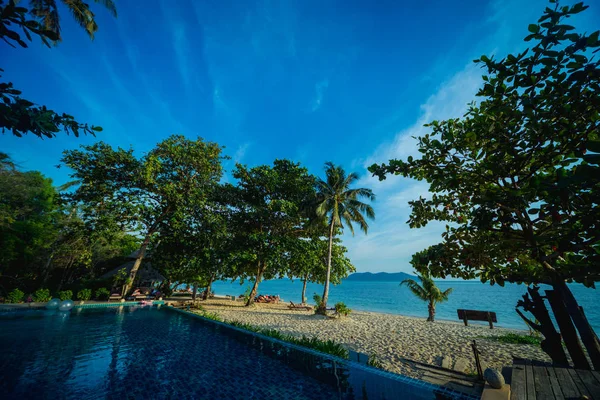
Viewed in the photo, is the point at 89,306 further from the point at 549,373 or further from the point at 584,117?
the point at 584,117

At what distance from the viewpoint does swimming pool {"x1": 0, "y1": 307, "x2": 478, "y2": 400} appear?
4766 millimetres

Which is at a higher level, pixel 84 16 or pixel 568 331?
pixel 84 16

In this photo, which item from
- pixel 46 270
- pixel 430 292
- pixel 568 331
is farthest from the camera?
pixel 46 270

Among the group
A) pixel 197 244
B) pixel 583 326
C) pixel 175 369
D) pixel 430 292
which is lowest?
pixel 175 369

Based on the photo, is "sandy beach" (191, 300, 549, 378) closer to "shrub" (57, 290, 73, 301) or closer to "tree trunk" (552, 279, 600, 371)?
"tree trunk" (552, 279, 600, 371)

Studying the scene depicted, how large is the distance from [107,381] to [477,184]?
30.2ft

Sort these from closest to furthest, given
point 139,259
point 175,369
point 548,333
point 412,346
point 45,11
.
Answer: point 548,333 → point 175,369 → point 412,346 → point 45,11 → point 139,259

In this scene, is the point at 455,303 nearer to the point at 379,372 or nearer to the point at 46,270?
the point at 379,372

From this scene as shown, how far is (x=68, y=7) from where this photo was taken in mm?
13992

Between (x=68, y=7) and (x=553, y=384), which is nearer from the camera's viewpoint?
(x=553, y=384)

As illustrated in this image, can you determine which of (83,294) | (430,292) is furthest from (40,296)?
(430,292)

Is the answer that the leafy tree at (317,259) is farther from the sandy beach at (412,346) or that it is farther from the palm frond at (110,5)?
the palm frond at (110,5)

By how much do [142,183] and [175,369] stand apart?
14725mm

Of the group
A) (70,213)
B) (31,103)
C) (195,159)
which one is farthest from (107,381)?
(70,213)
